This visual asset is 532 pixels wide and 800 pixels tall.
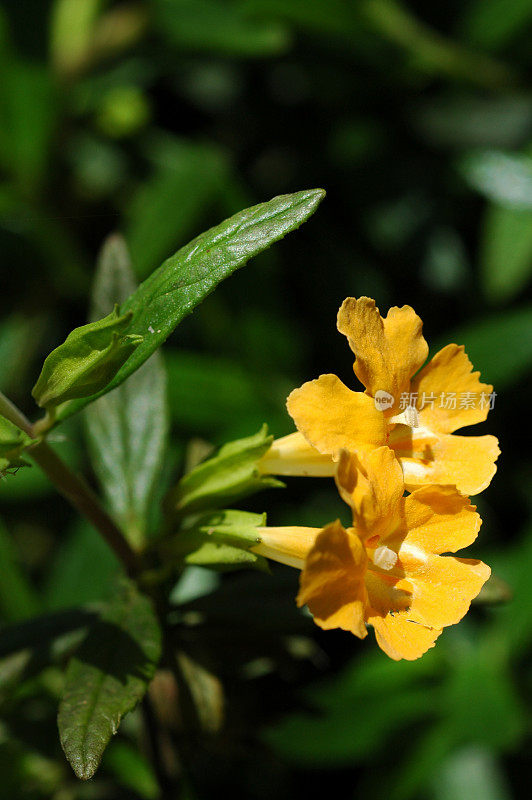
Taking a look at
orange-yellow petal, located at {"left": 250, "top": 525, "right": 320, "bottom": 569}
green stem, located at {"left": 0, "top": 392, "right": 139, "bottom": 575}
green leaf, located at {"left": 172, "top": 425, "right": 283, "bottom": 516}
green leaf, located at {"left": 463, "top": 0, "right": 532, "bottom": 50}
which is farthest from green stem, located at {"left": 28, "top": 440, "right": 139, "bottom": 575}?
green leaf, located at {"left": 463, "top": 0, "right": 532, "bottom": 50}

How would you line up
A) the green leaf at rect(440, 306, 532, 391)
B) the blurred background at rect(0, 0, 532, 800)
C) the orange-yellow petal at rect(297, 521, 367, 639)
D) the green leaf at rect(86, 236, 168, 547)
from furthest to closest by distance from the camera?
the green leaf at rect(440, 306, 532, 391) → the blurred background at rect(0, 0, 532, 800) → the green leaf at rect(86, 236, 168, 547) → the orange-yellow petal at rect(297, 521, 367, 639)

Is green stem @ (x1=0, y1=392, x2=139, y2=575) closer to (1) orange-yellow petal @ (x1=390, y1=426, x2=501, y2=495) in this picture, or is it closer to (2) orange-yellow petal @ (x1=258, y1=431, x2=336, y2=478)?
(2) orange-yellow petal @ (x1=258, y1=431, x2=336, y2=478)

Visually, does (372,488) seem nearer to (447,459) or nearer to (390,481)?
(390,481)

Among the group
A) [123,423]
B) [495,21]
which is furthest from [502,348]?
[123,423]

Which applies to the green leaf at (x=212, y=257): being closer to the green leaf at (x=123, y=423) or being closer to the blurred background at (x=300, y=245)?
the green leaf at (x=123, y=423)

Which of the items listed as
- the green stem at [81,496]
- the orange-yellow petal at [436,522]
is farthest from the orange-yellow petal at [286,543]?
the green stem at [81,496]

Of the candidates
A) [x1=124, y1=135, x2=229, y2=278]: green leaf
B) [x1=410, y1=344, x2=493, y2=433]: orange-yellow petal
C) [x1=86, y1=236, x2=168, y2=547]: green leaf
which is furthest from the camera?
[x1=124, y1=135, x2=229, y2=278]: green leaf

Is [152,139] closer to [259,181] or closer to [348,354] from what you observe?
[259,181]

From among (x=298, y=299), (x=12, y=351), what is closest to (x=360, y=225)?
(x=298, y=299)
